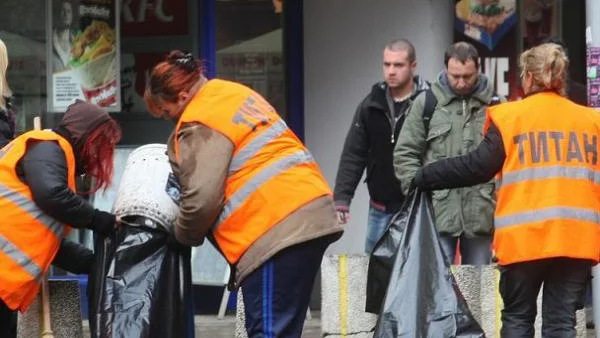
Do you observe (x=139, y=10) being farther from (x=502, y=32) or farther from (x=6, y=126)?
(x=6, y=126)

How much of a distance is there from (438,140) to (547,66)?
1.35 m

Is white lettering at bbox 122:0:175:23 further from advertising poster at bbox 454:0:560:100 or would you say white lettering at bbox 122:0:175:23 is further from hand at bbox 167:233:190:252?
hand at bbox 167:233:190:252

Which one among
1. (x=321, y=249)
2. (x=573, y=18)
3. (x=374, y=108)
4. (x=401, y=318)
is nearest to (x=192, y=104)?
(x=321, y=249)

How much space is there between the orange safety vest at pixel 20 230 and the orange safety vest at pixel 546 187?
1.88 metres

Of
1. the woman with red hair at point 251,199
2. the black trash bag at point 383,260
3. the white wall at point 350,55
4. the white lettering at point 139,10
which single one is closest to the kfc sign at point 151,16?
the white lettering at point 139,10

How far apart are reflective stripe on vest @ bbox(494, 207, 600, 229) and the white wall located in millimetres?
3132

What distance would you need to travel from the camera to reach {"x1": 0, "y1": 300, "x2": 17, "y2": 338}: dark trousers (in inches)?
244

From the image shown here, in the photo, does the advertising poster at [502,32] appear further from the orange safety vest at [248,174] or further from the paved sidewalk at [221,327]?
the orange safety vest at [248,174]

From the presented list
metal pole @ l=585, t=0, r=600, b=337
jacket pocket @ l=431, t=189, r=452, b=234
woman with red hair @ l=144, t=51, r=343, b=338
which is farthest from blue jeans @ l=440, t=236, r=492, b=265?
woman with red hair @ l=144, t=51, r=343, b=338

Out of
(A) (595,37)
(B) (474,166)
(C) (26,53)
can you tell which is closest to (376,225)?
(A) (595,37)

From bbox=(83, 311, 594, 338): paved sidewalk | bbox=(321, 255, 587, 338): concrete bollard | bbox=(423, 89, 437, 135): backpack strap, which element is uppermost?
bbox=(423, 89, 437, 135): backpack strap

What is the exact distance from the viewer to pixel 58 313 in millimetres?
6520

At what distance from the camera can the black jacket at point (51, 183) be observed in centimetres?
595

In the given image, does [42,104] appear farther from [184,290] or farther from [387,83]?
[184,290]
